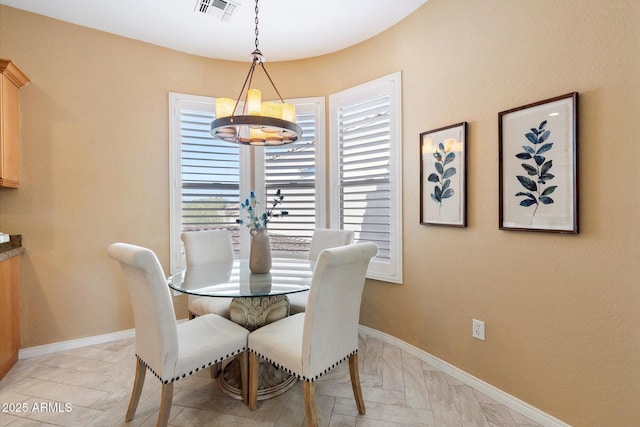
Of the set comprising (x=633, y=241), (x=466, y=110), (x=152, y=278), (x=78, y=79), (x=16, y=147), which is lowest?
(x=152, y=278)

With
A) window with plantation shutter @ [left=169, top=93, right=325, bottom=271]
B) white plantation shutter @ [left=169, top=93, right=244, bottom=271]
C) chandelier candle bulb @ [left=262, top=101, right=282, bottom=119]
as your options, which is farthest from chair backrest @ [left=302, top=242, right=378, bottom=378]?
white plantation shutter @ [left=169, top=93, right=244, bottom=271]

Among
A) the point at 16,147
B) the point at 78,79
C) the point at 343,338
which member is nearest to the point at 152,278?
the point at 343,338

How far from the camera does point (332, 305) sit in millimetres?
1658

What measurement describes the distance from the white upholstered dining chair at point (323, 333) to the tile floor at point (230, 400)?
0.15 metres

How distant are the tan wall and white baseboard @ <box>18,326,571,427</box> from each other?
2.0 inches

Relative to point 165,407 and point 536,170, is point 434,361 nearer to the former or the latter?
point 536,170

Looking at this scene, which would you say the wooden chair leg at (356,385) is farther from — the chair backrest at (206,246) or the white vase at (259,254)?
the chair backrest at (206,246)

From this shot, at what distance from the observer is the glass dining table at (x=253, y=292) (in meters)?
1.93

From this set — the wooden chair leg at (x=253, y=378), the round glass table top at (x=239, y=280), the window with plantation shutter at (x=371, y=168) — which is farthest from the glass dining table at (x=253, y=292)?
the window with plantation shutter at (x=371, y=168)

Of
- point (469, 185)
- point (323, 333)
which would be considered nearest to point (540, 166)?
point (469, 185)

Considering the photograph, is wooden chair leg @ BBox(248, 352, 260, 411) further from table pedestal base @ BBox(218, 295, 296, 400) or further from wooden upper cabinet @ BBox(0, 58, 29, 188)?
wooden upper cabinet @ BBox(0, 58, 29, 188)

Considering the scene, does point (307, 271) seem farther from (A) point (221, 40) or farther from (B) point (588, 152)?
(A) point (221, 40)

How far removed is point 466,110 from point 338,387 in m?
2.18

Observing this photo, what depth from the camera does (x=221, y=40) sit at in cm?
307
